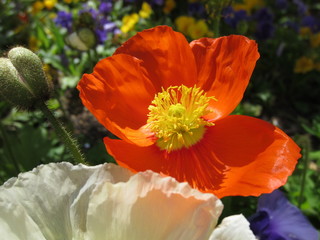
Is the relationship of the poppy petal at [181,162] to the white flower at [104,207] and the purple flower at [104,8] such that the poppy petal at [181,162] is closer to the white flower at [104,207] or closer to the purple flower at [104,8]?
the white flower at [104,207]

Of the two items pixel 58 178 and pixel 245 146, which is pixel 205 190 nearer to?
pixel 245 146

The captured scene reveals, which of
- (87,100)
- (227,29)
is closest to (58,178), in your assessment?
(87,100)

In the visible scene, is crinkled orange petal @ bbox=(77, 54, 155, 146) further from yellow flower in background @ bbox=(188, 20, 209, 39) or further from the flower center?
yellow flower in background @ bbox=(188, 20, 209, 39)

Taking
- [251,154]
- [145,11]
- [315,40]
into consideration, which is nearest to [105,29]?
[145,11]

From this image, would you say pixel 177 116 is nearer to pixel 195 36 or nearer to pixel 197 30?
pixel 195 36

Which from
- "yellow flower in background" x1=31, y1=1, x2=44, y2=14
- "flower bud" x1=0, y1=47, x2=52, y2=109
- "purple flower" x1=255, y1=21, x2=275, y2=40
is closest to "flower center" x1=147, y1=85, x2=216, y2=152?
"flower bud" x1=0, y1=47, x2=52, y2=109

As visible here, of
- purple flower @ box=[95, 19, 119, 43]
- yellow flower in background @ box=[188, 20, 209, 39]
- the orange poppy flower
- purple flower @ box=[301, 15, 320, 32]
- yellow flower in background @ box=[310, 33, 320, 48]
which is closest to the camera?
the orange poppy flower
